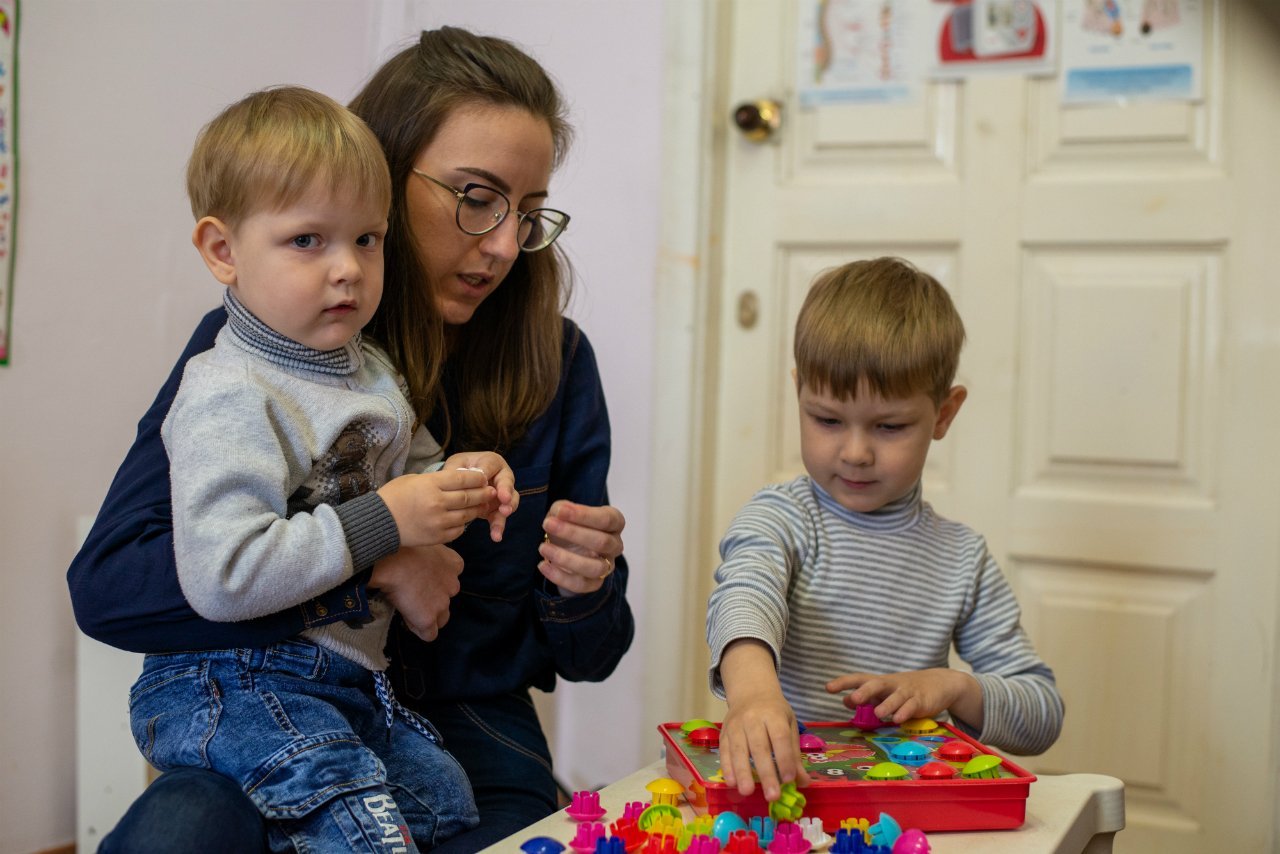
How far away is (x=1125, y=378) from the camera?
2.06 metres

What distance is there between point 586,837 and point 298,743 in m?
0.22

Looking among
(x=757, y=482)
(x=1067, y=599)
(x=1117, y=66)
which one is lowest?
(x=1067, y=599)

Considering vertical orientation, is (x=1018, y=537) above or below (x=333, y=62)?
below

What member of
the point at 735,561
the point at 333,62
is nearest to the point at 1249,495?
the point at 735,561

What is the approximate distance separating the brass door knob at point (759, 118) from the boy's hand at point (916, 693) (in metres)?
1.37

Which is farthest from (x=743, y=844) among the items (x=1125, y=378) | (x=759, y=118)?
(x=759, y=118)

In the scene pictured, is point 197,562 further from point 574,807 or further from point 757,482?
point 757,482

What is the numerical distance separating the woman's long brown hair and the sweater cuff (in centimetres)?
21

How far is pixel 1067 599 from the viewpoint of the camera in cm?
211

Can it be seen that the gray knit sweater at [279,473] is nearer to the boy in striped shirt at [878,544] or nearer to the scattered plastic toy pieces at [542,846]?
the scattered plastic toy pieces at [542,846]

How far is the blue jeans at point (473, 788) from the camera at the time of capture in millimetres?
795

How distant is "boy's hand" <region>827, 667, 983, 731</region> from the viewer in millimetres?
A: 1061

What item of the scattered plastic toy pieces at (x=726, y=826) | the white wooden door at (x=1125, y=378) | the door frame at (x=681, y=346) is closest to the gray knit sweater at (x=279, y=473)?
the scattered plastic toy pieces at (x=726, y=826)

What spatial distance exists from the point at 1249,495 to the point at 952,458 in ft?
1.62
